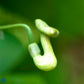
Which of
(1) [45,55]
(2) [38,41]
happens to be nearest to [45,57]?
(1) [45,55]

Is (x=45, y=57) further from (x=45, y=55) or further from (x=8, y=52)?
(x=8, y=52)

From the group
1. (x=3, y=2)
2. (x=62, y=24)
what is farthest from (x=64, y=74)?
(x=3, y=2)

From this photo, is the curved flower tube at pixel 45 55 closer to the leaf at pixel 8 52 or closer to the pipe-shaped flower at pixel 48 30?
the pipe-shaped flower at pixel 48 30


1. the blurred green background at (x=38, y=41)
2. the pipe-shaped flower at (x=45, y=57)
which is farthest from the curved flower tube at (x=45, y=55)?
the blurred green background at (x=38, y=41)

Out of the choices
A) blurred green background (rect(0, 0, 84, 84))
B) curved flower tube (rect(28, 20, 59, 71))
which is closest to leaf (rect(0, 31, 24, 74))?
blurred green background (rect(0, 0, 84, 84))

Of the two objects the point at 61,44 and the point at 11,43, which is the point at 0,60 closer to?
the point at 11,43
